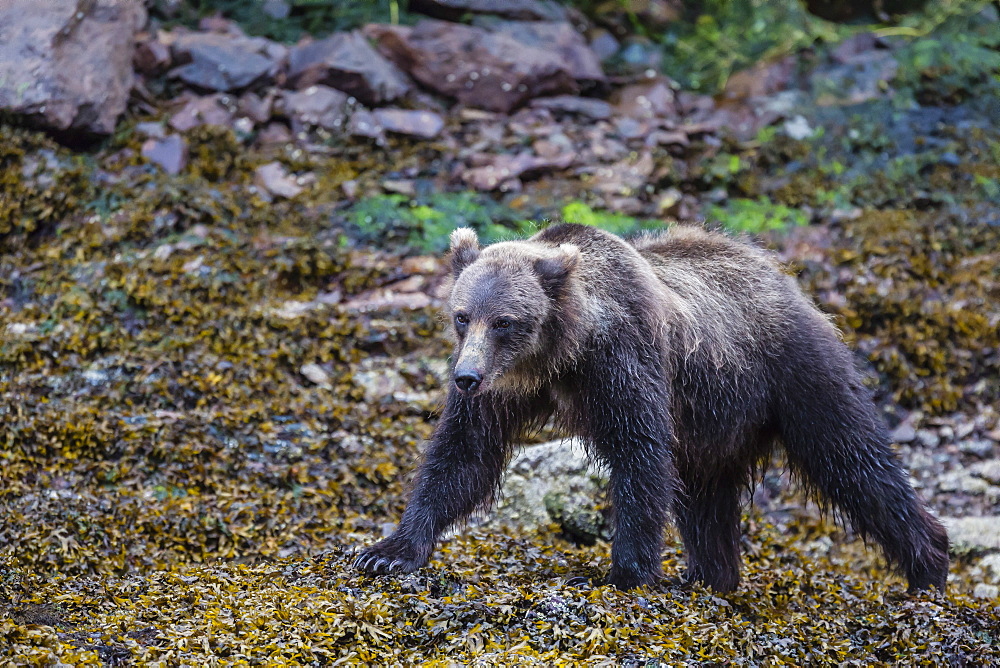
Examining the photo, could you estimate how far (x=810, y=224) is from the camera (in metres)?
11.6

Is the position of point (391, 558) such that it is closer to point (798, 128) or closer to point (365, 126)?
point (365, 126)

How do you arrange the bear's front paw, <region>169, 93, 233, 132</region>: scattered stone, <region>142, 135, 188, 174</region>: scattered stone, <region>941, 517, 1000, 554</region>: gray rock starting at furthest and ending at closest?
<region>169, 93, 233, 132</region>: scattered stone
<region>142, 135, 188, 174</region>: scattered stone
<region>941, 517, 1000, 554</region>: gray rock
the bear's front paw

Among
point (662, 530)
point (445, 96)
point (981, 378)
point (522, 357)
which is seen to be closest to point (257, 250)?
point (445, 96)

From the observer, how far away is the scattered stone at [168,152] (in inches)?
418

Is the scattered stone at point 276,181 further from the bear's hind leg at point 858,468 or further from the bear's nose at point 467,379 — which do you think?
the bear's hind leg at point 858,468

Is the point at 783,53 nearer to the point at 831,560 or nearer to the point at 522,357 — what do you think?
the point at 831,560

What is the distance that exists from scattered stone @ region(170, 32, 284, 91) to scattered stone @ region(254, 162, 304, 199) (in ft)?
4.47

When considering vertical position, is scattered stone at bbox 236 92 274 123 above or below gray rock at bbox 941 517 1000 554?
above

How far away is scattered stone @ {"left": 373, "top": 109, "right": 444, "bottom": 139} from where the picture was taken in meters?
11.9

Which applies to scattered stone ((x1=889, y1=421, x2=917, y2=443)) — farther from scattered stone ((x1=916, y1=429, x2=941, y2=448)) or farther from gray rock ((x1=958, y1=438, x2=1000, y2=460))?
gray rock ((x1=958, y1=438, x2=1000, y2=460))

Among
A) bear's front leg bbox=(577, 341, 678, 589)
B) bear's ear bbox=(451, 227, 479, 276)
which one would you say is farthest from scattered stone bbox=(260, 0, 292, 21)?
bear's front leg bbox=(577, 341, 678, 589)

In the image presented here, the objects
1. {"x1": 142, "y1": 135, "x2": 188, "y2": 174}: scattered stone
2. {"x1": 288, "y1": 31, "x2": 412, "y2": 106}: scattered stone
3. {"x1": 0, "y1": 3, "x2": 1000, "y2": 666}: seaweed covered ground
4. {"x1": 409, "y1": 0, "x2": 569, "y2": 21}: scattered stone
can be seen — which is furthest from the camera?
{"x1": 409, "y1": 0, "x2": 569, "y2": 21}: scattered stone

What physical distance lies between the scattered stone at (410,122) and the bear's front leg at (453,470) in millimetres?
6335

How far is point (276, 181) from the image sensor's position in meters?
10.9
